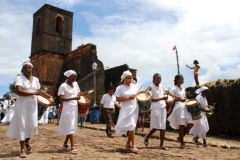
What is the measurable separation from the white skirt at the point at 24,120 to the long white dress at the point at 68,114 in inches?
33.1

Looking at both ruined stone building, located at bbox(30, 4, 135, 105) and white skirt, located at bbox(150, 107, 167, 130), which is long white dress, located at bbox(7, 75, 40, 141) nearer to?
white skirt, located at bbox(150, 107, 167, 130)

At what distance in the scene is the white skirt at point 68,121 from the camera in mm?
7805

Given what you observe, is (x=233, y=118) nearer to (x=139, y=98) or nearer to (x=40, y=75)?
(x=139, y=98)

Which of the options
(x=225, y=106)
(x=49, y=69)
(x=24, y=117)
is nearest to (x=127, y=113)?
(x=24, y=117)

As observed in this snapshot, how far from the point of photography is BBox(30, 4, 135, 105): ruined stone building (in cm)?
3753

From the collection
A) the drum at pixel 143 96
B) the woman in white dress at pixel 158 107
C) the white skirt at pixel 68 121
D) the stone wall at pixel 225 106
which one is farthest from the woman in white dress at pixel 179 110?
the stone wall at pixel 225 106

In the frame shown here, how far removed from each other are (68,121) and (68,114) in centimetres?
16

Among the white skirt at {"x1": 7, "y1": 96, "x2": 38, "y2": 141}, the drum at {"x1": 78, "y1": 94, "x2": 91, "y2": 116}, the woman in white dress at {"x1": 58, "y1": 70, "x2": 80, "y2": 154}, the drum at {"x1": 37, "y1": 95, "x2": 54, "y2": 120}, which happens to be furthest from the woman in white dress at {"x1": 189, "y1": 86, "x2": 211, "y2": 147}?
the white skirt at {"x1": 7, "y1": 96, "x2": 38, "y2": 141}

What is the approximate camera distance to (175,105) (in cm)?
984

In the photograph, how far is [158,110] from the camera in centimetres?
912

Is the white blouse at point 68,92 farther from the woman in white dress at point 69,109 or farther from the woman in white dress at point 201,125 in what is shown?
the woman in white dress at point 201,125

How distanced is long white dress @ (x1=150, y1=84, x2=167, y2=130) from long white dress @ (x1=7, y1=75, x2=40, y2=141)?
3.26 m

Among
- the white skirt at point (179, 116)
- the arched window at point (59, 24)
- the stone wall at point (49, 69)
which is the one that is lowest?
the white skirt at point (179, 116)

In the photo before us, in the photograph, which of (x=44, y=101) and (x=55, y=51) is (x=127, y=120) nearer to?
(x=44, y=101)
